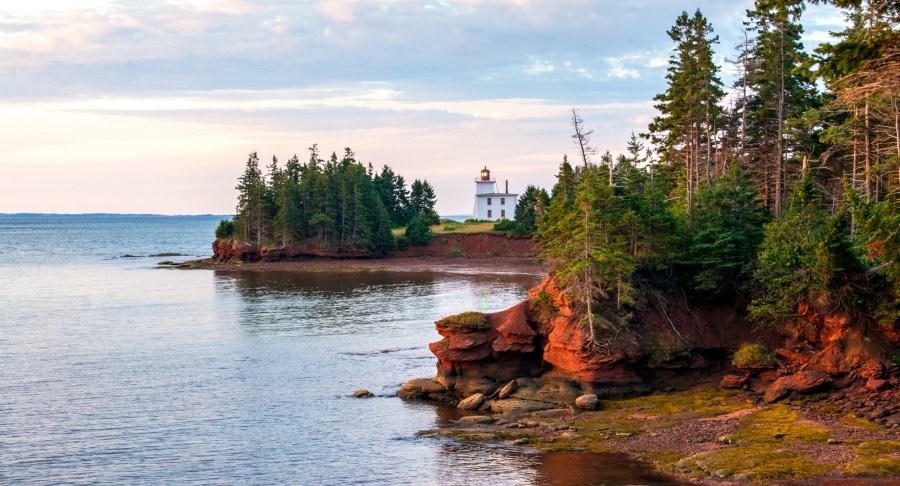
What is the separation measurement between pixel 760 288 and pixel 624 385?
839 centimetres

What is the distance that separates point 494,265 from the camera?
318 ft

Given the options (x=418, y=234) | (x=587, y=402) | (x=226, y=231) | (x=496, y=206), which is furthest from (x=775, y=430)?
(x=496, y=206)

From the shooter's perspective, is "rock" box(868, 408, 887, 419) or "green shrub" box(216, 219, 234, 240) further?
"green shrub" box(216, 219, 234, 240)

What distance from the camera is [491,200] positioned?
122m

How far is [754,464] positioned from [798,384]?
888cm

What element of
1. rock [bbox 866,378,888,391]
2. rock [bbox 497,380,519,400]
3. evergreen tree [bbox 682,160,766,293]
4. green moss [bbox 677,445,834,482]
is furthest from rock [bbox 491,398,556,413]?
rock [bbox 866,378,888,391]

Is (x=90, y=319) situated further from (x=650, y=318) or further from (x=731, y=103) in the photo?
(x=731, y=103)

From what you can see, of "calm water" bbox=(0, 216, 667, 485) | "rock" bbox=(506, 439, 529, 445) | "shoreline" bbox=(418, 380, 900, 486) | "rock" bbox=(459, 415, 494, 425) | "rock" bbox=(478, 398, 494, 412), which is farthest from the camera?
"rock" bbox=(478, 398, 494, 412)

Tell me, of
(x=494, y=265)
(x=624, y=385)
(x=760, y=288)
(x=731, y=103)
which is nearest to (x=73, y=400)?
(x=624, y=385)

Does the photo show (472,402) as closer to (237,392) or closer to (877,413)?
(237,392)

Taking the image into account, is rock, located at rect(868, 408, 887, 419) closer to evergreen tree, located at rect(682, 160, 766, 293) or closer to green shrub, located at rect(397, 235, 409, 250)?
evergreen tree, located at rect(682, 160, 766, 293)

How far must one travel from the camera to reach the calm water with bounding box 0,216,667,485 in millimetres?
24234

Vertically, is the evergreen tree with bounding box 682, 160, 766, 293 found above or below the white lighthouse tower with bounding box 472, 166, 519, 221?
below

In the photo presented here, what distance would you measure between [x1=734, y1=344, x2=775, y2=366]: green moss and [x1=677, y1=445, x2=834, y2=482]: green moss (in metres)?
8.14
